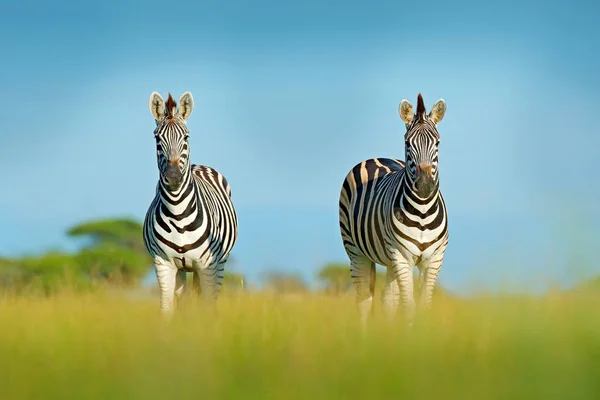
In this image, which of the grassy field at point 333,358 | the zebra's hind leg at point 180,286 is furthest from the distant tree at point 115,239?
the grassy field at point 333,358

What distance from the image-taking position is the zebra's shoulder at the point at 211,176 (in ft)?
39.9

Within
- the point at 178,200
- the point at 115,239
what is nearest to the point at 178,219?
the point at 178,200

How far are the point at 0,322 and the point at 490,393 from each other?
6.74m

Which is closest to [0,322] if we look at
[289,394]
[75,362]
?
[75,362]

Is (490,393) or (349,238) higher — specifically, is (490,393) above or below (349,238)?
below

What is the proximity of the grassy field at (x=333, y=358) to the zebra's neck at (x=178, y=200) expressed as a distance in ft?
9.54

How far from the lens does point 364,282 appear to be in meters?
11.6

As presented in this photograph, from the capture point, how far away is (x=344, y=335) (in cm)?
652

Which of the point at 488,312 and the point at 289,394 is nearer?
the point at 289,394

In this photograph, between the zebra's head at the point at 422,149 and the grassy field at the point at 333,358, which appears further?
the zebra's head at the point at 422,149

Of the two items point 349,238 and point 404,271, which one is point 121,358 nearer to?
point 404,271

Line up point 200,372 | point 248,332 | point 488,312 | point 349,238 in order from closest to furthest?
1. point 200,372
2. point 488,312
3. point 248,332
4. point 349,238

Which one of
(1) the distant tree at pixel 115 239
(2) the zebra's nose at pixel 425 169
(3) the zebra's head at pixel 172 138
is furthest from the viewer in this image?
(1) the distant tree at pixel 115 239

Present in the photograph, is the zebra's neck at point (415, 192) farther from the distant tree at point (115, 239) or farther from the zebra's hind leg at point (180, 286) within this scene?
the distant tree at point (115, 239)
